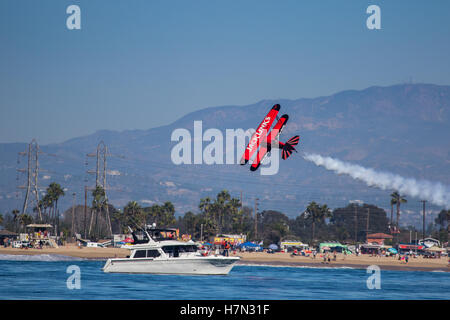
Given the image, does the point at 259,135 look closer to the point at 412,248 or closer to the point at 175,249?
the point at 175,249

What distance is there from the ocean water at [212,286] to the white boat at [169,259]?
863 mm

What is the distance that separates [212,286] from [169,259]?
10295 mm

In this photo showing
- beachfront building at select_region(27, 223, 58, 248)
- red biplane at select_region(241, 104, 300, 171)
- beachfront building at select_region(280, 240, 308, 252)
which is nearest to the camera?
red biplane at select_region(241, 104, 300, 171)

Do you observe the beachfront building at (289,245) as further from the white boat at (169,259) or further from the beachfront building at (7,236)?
the white boat at (169,259)

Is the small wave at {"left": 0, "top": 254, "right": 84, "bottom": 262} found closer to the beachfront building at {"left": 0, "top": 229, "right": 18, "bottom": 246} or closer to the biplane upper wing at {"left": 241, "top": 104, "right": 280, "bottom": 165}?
the beachfront building at {"left": 0, "top": 229, "right": 18, "bottom": 246}

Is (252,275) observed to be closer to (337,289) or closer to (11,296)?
(337,289)

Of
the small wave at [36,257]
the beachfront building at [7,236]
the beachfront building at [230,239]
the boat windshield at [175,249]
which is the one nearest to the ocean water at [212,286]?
the boat windshield at [175,249]

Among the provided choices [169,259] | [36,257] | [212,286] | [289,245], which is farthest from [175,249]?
[289,245]

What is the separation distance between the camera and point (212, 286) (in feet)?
230

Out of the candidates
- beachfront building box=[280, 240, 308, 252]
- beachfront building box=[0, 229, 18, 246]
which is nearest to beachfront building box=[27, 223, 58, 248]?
beachfront building box=[0, 229, 18, 246]

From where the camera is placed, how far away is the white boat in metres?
79.2

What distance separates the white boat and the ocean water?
86cm
